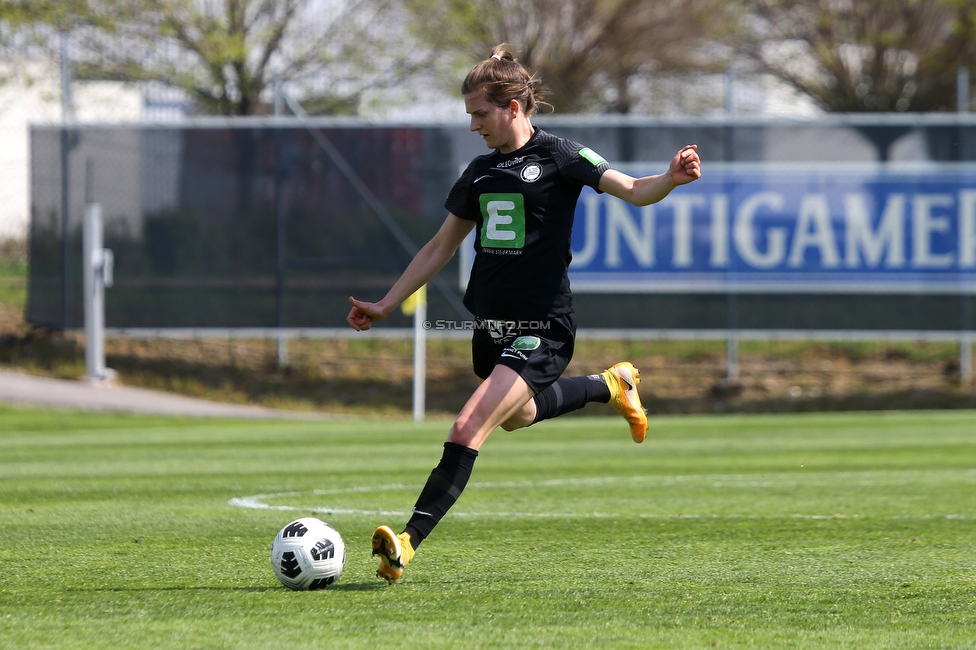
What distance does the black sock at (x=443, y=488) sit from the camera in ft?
15.1

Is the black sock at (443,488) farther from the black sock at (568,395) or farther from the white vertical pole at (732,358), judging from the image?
Result: the white vertical pole at (732,358)

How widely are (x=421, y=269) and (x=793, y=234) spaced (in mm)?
11987

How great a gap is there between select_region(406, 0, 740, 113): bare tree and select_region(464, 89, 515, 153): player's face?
58.2ft

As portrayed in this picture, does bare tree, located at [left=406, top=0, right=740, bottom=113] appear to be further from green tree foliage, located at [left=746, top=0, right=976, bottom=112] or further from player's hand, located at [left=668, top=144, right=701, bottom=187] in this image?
player's hand, located at [left=668, top=144, right=701, bottom=187]

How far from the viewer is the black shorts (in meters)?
4.81

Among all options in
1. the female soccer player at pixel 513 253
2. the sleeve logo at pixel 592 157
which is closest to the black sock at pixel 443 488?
the female soccer player at pixel 513 253

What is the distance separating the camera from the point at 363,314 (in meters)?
5.18

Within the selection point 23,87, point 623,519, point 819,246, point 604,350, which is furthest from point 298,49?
point 623,519

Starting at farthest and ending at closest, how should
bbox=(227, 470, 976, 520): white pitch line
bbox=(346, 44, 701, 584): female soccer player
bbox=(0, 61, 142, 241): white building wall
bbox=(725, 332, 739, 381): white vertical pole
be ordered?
bbox=(0, 61, 142, 241): white building wall → bbox=(725, 332, 739, 381): white vertical pole → bbox=(227, 470, 976, 520): white pitch line → bbox=(346, 44, 701, 584): female soccer player

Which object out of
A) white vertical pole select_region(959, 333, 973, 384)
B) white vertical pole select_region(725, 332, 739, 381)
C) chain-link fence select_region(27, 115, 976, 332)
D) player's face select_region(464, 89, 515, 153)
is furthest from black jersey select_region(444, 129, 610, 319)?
white vertical pole select_region(959, 333, 973, 384)

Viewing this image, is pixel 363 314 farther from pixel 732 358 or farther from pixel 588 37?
pixel 588 37

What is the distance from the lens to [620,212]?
54.6 ft

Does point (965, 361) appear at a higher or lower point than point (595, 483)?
higher

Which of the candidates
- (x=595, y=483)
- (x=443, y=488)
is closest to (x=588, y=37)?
(x=595, y=483)
